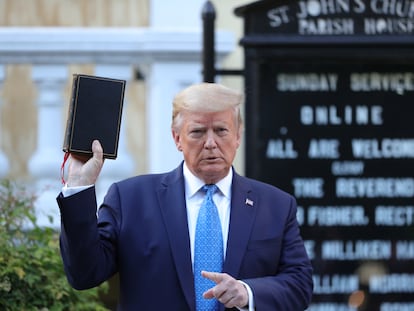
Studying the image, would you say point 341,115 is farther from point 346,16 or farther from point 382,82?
point 346,16

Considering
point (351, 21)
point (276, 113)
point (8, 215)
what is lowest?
point (8, 215)

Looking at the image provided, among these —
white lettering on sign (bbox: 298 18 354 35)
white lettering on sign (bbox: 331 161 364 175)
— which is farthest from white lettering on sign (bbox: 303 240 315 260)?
white lettering on sign (bbox: 298 18 354 35)

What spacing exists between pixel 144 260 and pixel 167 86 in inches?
93.6

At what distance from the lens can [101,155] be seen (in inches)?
143

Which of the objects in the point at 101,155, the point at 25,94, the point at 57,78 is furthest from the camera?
the point at 25,94

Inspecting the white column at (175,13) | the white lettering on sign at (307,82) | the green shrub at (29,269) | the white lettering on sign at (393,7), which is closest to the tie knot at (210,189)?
the green shrub at (29,269)

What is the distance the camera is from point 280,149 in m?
5.14

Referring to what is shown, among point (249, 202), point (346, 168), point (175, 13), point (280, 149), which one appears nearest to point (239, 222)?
point (249, 202)

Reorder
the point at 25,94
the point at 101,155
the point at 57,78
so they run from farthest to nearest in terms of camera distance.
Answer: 1. the point at 25,94
2. the point at 57,78
3. the point at 101,155

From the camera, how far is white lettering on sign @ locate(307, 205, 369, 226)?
204 inches

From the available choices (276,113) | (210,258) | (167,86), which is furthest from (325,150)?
(210,258)

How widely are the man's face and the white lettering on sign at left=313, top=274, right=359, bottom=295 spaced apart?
5.00ft

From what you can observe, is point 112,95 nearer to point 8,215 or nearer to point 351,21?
point 8,215

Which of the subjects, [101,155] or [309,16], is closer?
[101,155]
